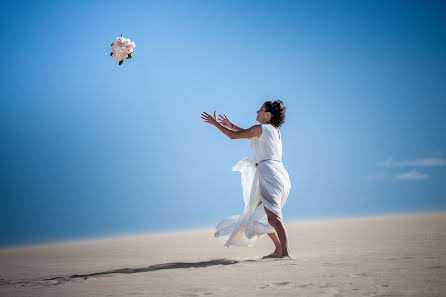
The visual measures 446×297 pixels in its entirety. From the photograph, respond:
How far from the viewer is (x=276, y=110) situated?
21.7 feet

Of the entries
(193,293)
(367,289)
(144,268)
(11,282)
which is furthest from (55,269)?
(367,289)

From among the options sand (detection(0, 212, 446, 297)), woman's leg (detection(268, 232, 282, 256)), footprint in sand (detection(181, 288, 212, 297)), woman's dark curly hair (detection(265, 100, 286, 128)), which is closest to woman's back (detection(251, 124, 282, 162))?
woman's dark curly hair (detection(265, 100, 286, 128))

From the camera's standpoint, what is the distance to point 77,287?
457 centimetres

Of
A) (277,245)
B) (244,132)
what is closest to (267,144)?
(244,132)

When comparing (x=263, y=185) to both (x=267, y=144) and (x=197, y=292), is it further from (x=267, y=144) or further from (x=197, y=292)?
(x=197, y=292)

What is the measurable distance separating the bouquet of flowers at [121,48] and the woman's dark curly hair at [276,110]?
2.55m

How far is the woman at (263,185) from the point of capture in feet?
20.7

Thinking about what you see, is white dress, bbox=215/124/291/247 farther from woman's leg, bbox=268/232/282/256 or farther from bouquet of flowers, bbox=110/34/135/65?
bouquet of flowers, bbox=110/34/135/65

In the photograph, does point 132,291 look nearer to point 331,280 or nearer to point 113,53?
point 331,280

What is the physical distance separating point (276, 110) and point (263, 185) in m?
1.25

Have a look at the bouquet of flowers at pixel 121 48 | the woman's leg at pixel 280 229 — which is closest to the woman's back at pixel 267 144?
the woman's leg at pixel 280 229

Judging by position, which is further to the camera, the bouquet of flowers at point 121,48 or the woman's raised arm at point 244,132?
the bouquet of flowers at point 121,48

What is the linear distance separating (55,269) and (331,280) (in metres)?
4.41

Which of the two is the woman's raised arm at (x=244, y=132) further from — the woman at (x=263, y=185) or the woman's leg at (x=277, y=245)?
the woman's leg at (x=277, y=245)
